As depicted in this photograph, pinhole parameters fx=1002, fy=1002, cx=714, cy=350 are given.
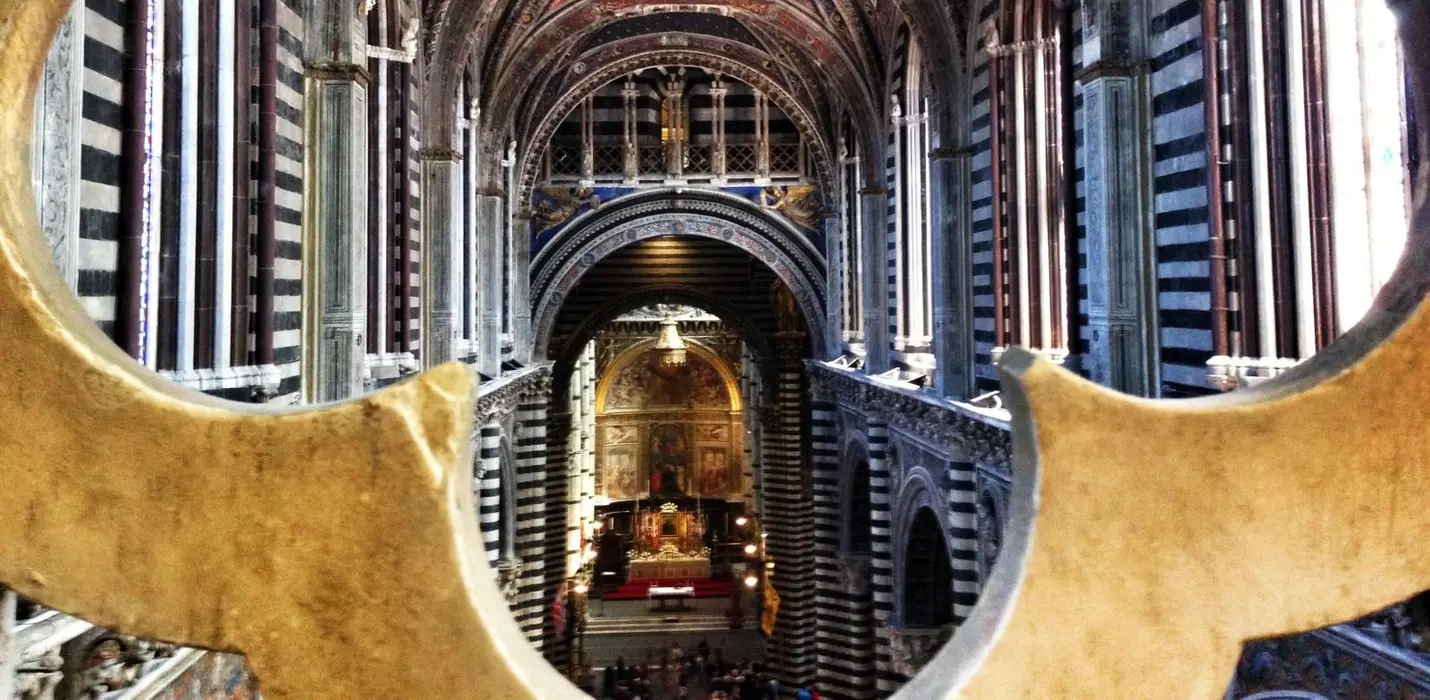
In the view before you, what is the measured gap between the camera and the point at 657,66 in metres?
22.8

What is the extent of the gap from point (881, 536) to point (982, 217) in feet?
21.4

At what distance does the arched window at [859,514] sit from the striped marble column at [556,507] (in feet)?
26.4

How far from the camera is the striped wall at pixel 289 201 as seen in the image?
328 inches

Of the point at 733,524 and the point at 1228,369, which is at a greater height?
the point at 1228,369

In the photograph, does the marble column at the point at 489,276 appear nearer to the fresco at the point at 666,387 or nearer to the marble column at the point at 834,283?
the marble column at the point at 834,283

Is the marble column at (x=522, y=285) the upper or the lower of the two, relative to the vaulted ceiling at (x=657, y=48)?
lower

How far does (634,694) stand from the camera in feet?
77.8

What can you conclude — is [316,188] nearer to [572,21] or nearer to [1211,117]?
[1211,117]

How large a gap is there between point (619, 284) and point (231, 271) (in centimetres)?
2088

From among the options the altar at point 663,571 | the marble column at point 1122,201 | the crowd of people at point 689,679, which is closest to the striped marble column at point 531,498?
the crowd of people at point 689,679

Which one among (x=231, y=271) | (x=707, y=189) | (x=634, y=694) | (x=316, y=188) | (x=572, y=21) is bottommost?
(x=634, y=694)

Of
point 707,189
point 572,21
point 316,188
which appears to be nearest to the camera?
point 316,188

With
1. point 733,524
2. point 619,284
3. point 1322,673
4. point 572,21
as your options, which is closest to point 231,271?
point 1322,673

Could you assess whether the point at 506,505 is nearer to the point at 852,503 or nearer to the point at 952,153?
the point at 852,503
